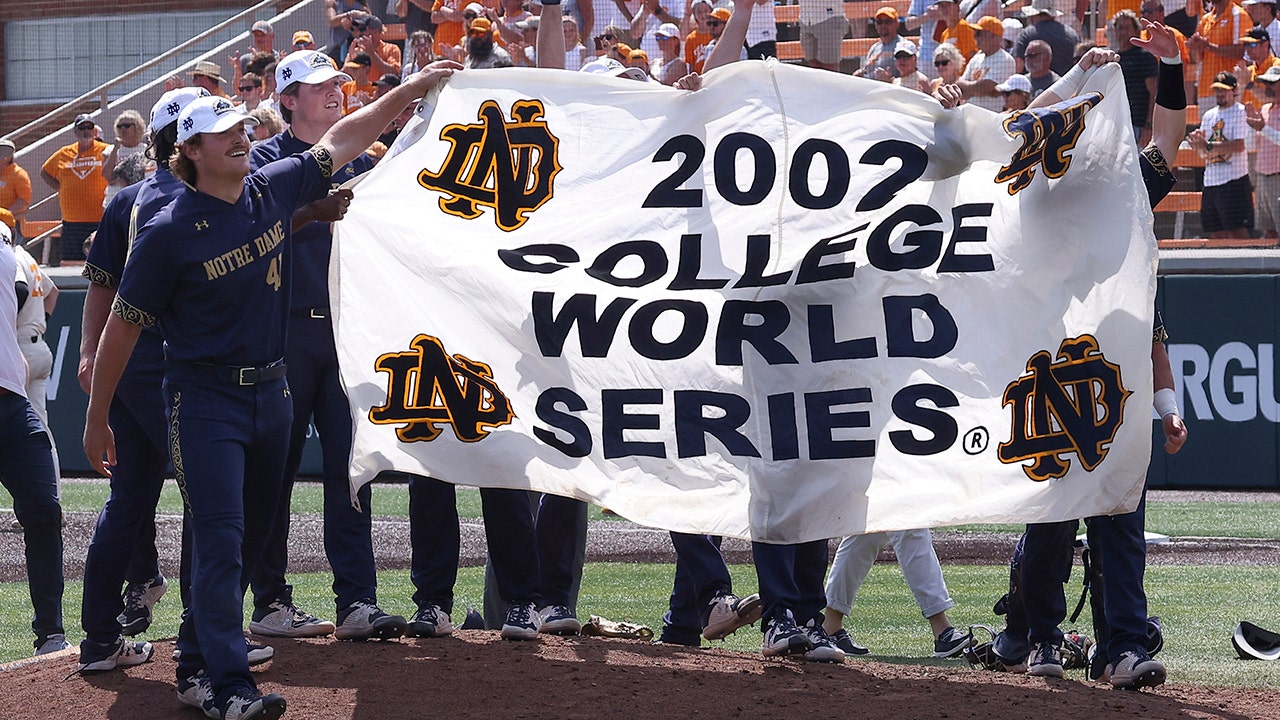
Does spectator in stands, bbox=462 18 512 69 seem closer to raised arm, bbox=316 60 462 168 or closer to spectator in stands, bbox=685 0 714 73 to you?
raised arm, bbox=316 60 462 168

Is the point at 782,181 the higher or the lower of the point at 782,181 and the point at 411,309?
the higher

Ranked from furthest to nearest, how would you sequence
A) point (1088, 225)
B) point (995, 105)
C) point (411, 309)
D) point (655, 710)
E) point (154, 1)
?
point (154, 1), point (995, 105), point (411, 309), point (1088, 225), point (655, 710)

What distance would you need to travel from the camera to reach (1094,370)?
20.1 ft

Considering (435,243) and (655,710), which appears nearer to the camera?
(655,710)

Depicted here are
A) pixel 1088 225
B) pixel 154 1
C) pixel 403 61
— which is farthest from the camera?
pixel 154 1

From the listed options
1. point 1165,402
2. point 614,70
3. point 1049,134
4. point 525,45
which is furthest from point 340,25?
point 1165,402

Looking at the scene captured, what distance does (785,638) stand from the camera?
6.61 meters

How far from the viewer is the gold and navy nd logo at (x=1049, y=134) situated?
20.6ft

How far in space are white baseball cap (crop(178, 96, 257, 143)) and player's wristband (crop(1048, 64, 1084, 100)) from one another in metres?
3.16

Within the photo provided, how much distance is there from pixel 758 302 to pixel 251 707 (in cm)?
247

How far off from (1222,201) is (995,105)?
2.28 meters

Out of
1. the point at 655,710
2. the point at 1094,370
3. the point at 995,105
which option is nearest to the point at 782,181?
the point at 1094,370

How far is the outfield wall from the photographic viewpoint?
14.8m

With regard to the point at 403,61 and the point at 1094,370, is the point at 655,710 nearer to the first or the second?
the point at 1094,370
